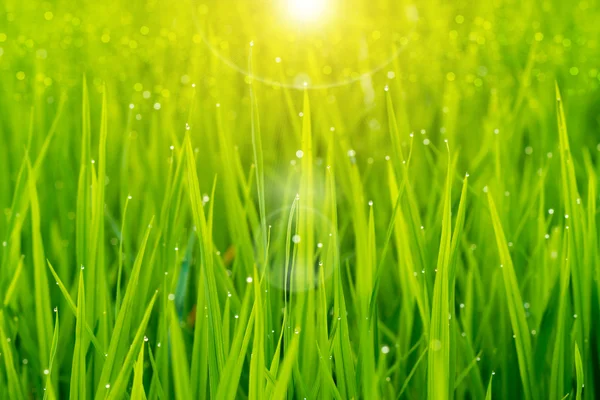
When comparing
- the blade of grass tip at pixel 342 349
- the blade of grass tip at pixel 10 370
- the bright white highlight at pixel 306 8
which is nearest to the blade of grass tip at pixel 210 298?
the blade of grass tip at pixel 342 349

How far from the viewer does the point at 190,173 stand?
1.97 feet

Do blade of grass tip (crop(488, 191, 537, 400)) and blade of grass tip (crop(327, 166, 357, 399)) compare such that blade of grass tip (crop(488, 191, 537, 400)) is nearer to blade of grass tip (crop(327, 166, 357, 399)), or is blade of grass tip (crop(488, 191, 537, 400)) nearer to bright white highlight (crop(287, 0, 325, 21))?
blade of grass tip (crop(327, 166, 357, 399))

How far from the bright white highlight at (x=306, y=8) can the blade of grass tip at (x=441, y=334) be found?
0.98 m

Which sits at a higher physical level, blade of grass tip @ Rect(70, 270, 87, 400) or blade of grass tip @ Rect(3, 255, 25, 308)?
blade of grass tip @ Rect(3, 255, 25, 308)

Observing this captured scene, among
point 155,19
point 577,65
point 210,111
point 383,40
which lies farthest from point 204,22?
point 577,65

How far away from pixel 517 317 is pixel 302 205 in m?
0.25

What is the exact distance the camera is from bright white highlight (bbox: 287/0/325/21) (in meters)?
1.46

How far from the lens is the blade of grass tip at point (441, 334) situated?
55 centimetres

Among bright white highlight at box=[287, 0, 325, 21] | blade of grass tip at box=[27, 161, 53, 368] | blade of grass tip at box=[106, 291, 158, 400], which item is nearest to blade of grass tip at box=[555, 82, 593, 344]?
blade of grass tip at box=[106, 291, 158, 400]

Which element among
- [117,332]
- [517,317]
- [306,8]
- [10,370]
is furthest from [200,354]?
[306,8]

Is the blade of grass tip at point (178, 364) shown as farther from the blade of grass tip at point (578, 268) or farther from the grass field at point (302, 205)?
the blade of grass tip at point (578, 268)

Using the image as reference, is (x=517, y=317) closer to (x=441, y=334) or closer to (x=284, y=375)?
(x=441, y=334)

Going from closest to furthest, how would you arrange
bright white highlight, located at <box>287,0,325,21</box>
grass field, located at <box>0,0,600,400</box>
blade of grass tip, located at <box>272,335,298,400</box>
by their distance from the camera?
blade of grass tip, located at <box>272,335,298,400</box>
grass field, located at <box>0,0,600,400</box>
bright white highlight, located at <box>287,0,325,21</box>

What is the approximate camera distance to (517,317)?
2.12 feet
